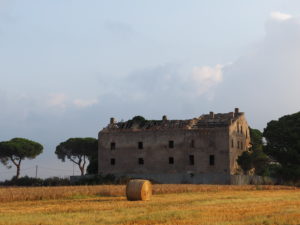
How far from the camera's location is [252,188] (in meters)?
49.4

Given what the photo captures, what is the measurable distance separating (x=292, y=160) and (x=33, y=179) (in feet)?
116

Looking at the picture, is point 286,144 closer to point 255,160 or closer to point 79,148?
point 255,160

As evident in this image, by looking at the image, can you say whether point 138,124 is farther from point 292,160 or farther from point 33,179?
point 292,160

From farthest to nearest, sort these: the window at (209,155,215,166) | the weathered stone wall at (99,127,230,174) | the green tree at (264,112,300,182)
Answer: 1. the window at (209,155,215,166)
2. the weathered stone wall at (99,127,230,174)
3. the green tree at (264,112,300,182)

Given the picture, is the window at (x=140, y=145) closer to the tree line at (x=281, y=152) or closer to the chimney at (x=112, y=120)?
the chimney at (x=112, y=120)

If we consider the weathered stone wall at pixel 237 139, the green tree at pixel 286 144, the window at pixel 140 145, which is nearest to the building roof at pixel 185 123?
the weathered stone wall at pixel 237 139

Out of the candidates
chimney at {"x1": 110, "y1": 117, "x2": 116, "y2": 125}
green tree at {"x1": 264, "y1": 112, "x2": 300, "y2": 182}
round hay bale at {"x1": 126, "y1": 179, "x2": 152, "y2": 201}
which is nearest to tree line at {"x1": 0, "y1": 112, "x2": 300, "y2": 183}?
green tree at {"x1": 264, "y1": 112, "x2": 300, "y2": 182}

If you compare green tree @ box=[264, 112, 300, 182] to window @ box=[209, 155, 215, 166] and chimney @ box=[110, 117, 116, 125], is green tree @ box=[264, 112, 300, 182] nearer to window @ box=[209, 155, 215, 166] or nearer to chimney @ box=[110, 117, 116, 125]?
window @ box=[209, 155, 215, 166]

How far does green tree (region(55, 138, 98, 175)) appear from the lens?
328 ft

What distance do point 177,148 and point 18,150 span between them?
35.3 m

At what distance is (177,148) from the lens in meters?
73.2

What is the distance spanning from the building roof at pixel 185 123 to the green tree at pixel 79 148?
19.3 meters

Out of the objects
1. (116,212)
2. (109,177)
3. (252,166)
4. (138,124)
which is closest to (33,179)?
(109,177)

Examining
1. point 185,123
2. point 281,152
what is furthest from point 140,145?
point 281,152
